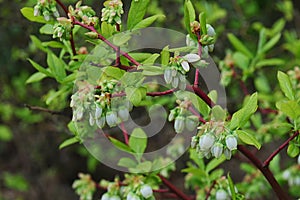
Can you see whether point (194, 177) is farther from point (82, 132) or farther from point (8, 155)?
point (8, 155)

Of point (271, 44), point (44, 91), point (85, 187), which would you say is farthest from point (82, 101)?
point (44, 91)

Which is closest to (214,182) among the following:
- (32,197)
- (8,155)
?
(32,197)

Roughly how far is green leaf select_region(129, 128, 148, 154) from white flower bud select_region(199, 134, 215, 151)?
0.47m

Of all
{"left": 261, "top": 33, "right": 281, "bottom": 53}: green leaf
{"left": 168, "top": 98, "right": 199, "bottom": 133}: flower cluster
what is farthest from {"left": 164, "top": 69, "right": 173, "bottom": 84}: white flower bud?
{"left": 261, "top": 33, "right": 281, "bottom": 53}: green leaf

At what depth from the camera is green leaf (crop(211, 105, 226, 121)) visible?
1290mm

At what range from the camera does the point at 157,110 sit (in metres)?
2.19

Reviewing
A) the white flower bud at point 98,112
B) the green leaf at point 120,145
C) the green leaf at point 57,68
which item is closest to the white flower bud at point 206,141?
the white flower bud at point 98,112

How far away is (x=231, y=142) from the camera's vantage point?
1.20 m

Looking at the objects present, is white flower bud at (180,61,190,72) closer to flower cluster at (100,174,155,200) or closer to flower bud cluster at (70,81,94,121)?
flower bud cluster at (70,81,94,121)

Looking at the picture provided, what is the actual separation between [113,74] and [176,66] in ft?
0.51

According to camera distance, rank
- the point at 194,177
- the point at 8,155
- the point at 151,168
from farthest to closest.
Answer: the point at 8,155 < the point at 194,177 < the point at 151,168

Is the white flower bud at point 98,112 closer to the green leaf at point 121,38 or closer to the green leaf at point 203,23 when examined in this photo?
the green leaf at point 121,38

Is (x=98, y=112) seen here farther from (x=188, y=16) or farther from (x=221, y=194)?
(x=221, y=194)

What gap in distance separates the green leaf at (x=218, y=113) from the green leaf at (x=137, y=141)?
1.38 feet
